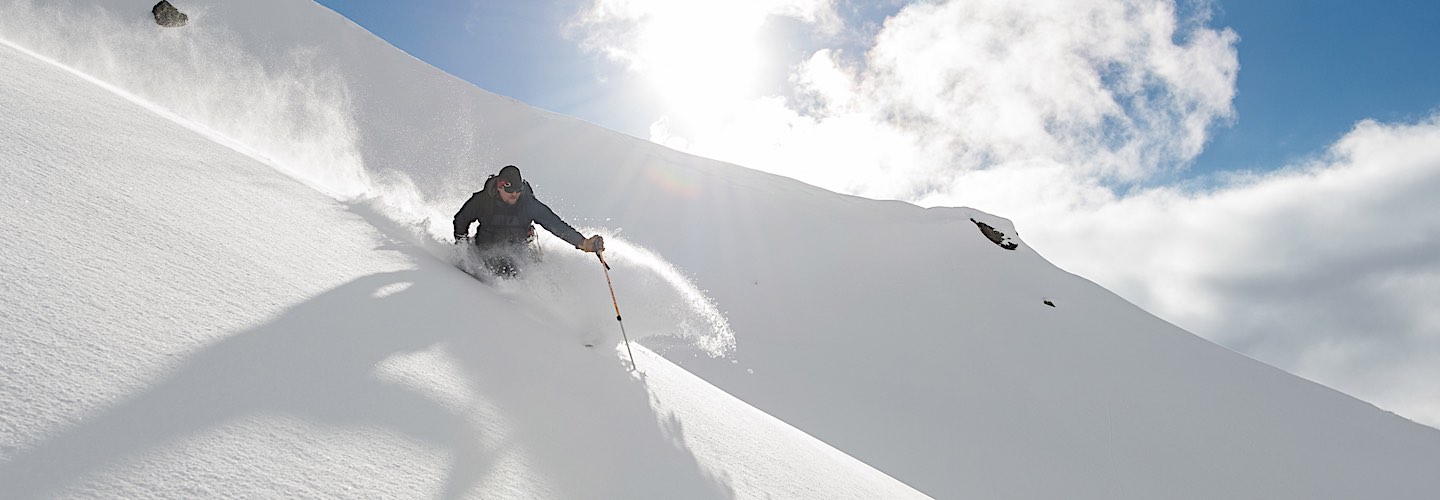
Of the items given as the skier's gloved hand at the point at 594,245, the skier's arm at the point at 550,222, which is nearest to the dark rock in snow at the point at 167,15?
Answer: the skier's arm at the point at 550,222

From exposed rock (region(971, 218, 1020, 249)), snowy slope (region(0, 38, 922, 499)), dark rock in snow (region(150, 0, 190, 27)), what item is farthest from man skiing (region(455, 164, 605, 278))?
exposed rock (region(971, 218, 1020, 249))

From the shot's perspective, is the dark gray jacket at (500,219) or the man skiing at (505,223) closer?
the man skiing at (505,223)

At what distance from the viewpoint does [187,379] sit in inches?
69.2

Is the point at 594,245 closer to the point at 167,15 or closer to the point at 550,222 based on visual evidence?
the point at 550,222

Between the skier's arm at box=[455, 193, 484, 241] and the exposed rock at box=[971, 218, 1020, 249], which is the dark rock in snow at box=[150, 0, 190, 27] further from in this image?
the exposed rock at box=[971, 218, 1020, 249]

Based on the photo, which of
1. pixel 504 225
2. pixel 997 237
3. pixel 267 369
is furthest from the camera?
pixel 997 237

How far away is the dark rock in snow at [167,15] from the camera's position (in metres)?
14.6

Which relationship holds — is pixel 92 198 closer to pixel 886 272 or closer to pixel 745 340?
pixel 745 340

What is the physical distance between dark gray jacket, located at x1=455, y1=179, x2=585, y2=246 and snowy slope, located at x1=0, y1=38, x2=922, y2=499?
96 centimetres

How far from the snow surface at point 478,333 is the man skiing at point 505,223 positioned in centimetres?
23

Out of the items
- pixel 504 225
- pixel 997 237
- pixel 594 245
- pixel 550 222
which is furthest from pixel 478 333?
pixel 997 237

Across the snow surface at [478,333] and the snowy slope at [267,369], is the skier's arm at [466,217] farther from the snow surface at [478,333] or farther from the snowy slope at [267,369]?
the snowy slope at [267,369]

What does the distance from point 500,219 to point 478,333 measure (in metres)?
2.12

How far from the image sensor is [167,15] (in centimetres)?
1473
